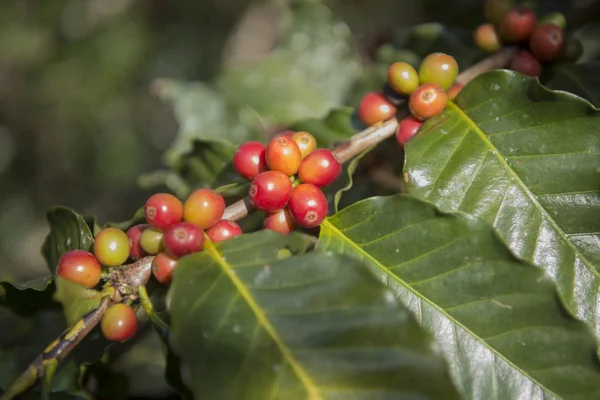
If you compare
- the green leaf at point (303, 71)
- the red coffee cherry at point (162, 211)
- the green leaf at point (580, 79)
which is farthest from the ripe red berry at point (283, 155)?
the green leaf at point (303, 71)

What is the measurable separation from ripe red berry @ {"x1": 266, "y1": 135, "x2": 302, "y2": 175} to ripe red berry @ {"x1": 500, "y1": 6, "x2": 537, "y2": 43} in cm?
81

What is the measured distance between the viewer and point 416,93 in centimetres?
164

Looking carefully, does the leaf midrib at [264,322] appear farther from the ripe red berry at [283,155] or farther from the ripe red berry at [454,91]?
the ripe red berry at [454,91]

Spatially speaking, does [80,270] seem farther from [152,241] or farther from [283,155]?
[283,155]

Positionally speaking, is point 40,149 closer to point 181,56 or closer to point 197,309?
point 181,56

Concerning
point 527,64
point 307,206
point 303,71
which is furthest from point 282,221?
point 303,71

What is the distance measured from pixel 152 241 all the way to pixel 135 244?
2.9 inches

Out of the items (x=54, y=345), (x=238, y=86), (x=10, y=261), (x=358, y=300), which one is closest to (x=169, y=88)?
(x=238, y=86)

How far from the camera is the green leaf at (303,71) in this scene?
280cm

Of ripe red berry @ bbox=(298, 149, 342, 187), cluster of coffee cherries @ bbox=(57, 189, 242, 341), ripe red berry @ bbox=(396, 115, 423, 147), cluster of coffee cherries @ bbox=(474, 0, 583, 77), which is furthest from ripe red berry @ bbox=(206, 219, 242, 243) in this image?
cluster of coffee cherries @ bbox=(474, 0, 583, 77)

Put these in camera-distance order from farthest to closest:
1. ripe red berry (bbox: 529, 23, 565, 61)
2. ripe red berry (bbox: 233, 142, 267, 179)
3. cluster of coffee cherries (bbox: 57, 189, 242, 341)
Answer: ripe red berry (bbox: 529, 23, 565, 61) < ripe red berry (bbox: 233, 142, 267, 179) < cluster of coffee cherries (bbox: 57, 189, 242, 341)

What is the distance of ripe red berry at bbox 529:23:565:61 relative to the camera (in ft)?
5.98

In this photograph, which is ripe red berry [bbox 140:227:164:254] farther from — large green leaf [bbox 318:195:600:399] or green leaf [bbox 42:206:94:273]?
large green leaf [bbox 318:195:600:399]

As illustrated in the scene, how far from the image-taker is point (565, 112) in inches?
58.9
